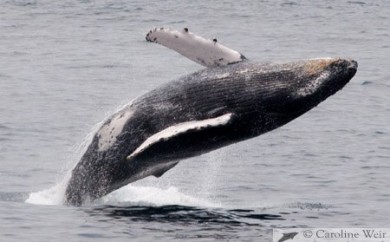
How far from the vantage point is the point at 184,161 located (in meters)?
27.4

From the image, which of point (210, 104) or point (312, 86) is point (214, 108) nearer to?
point (210, 104)

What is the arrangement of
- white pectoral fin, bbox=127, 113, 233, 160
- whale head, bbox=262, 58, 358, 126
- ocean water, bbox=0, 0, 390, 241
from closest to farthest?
1. white pectoral fin, bbox=127, 113, 233, 160
2. whale head, bbox=262, 58, 358, 126
3. ocean water, bbox=0, 0, 390, 241

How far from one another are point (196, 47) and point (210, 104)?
888mm

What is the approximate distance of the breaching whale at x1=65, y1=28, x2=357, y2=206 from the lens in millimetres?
19500

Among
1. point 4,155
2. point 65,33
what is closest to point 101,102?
Result: point 4,155

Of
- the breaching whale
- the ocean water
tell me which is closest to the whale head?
the breaching whale

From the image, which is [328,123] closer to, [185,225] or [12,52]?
[185,225]

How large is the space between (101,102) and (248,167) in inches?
374

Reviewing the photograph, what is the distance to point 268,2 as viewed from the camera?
2721 inches

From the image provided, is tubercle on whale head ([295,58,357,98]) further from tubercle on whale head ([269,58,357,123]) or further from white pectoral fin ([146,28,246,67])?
white pectoral fin ([146,28,246,67])

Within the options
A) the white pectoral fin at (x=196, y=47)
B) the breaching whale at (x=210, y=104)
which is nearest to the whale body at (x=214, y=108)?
the breaching whale at (x=210, y=104)

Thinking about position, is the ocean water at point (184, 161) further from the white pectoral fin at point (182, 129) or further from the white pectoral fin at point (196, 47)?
the white pectoral fin at point (196, 47)

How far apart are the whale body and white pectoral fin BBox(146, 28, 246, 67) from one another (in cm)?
15

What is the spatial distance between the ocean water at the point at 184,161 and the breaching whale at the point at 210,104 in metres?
1.03
